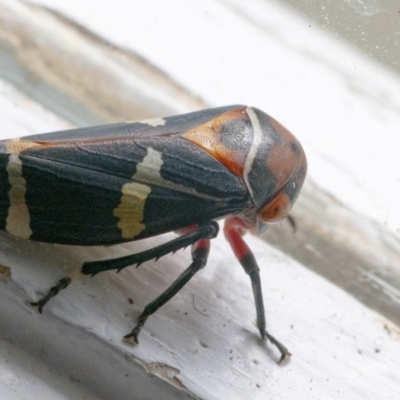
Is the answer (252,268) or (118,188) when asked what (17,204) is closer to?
(118,188)

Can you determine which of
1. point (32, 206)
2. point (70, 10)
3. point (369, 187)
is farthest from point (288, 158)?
point (70, 10)

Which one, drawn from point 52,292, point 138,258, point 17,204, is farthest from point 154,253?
point 17,204

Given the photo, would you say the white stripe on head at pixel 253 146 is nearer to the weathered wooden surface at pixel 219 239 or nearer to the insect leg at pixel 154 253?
the insect leg at pixel 154 253

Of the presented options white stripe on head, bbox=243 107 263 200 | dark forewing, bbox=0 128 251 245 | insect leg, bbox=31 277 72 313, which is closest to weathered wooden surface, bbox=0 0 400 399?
insect leg, bbox=31 277 72 313

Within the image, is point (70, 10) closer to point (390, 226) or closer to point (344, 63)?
point (344, 63)

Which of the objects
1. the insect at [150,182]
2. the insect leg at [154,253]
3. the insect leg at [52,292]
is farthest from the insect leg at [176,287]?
the insect leg at [52,292]

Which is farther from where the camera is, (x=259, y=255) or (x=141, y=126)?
(x=259, y=255)
